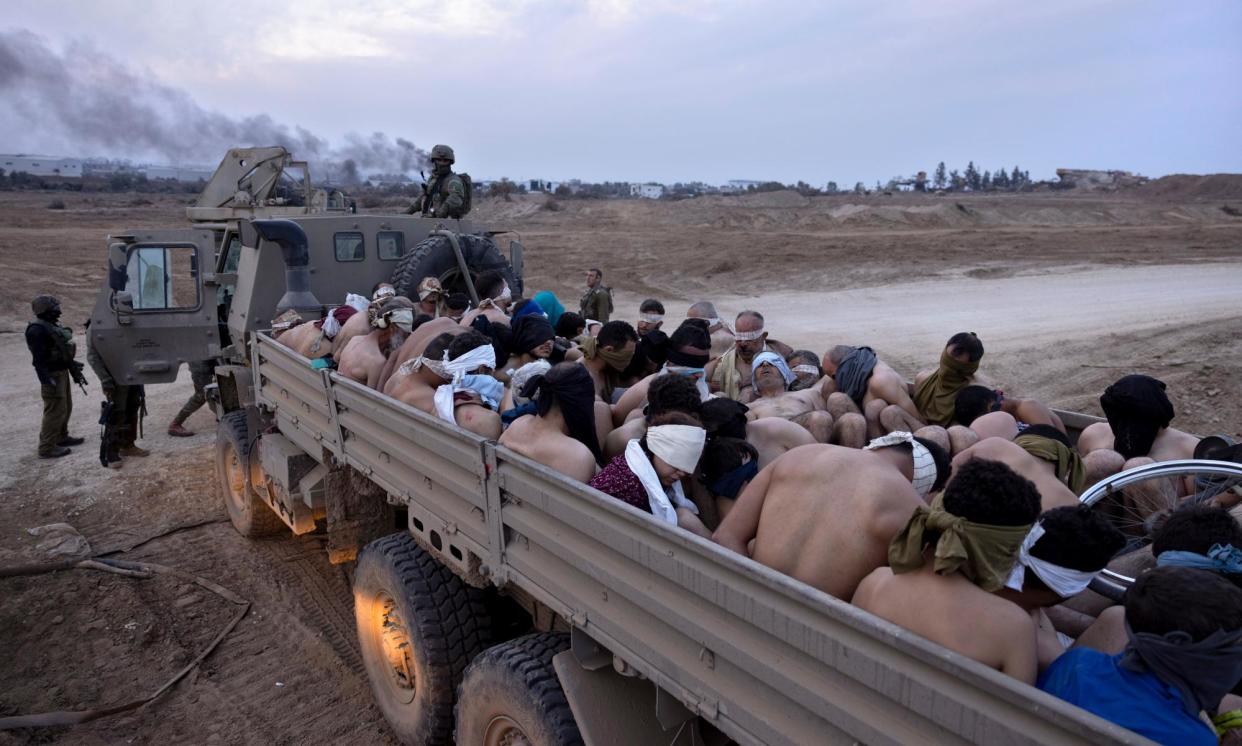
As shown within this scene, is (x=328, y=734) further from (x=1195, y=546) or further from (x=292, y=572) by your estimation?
(x=1195, y=546)

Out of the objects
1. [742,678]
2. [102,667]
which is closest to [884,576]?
[742,678]

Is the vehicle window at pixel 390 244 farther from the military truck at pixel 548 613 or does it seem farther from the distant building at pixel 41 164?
the distant building at pixel 41 164

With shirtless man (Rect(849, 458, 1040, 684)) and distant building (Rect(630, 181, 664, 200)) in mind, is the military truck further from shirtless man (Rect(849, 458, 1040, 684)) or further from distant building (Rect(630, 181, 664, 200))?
distant building (Rect(630, 181, 664, 200))

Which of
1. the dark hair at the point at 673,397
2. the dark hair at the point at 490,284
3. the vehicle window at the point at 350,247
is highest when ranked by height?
the vehicle window at the point at 350,247

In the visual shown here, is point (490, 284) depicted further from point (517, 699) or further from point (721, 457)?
point (517, 699)

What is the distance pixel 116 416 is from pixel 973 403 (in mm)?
Answer: 7651

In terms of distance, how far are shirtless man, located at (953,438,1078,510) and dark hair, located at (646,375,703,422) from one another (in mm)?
945

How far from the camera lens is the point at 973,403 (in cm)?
411

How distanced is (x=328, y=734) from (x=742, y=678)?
285cm

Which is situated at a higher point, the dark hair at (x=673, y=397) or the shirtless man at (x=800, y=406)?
the dark hair at (x=673, y=397)

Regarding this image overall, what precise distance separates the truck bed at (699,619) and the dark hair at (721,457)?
2.28 ft

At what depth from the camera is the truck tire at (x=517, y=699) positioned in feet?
9.43

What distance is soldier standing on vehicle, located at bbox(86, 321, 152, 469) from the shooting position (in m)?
7.91

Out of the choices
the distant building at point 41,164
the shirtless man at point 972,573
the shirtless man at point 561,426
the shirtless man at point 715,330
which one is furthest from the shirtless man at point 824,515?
the distant building at point 41,164
